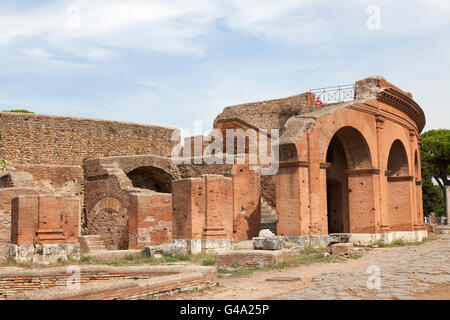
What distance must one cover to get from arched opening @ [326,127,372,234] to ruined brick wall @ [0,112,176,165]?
1125 cm

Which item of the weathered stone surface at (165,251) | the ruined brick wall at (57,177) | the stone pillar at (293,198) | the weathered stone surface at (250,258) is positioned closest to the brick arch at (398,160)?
the stone pillar at (293,198)

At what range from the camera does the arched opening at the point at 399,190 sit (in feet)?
68.3

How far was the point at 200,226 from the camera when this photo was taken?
14734 millimetres

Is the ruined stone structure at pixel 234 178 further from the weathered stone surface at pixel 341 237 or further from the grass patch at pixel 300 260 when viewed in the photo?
the grass patch at pixel 300 260

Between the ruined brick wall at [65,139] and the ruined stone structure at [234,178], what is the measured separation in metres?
0.05

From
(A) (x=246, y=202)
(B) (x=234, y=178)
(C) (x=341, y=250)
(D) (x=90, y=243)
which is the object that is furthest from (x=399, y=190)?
(D) (x=90, y=243)

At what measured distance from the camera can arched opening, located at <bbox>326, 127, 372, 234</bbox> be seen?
59.7 ft

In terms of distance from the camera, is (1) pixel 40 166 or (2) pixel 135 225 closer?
(2) pixel 135 225

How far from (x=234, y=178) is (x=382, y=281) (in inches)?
361

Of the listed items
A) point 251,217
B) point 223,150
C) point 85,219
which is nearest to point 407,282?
point 251,217

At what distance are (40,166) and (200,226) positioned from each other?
967cm

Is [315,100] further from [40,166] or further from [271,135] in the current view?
[40,166]

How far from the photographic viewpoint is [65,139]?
24.8 meters

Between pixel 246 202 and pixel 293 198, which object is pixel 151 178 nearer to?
pixel 246 202
